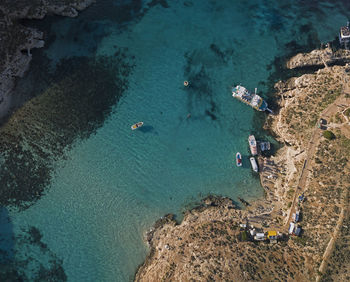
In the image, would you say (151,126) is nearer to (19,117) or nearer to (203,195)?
(203,195)

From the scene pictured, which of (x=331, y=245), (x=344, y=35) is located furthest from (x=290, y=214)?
(x=344, y=35)

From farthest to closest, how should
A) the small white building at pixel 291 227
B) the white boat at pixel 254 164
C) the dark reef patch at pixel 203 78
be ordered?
1. the dark reef patch at pixel 203 78
2. the white boat at pixel 254 164
3. the small white building at pixel 291 227

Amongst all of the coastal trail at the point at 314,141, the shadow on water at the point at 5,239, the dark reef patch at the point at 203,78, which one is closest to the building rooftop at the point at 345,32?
the coastal trail at the point at 314,141

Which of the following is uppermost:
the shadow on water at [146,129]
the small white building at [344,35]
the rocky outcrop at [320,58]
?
the small white building at [344,35]

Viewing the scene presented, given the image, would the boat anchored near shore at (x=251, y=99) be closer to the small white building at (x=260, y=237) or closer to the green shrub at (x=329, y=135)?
the green shrub at (x=329, y=135)

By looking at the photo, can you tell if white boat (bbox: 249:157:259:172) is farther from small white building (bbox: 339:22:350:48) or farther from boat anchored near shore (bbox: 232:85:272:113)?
small white building (bbox: 339:22:350:48)

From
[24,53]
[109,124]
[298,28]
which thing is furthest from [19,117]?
[298,28]
